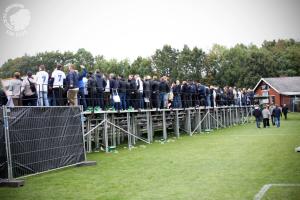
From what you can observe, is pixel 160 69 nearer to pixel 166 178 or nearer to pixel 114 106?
pixel 114 106

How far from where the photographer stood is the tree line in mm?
86562

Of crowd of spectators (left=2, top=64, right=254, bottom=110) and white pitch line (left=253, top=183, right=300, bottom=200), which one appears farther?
crowd of spectators (left=2, top=64, right=254, bottom=110)

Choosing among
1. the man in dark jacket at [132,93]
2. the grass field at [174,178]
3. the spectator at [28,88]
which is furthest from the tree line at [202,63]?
the grass field at [174,178]

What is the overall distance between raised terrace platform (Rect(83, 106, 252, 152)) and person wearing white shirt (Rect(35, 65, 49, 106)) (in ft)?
8.23

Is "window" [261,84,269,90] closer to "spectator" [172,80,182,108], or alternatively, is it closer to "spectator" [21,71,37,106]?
"spectator" [172,80,182,108]

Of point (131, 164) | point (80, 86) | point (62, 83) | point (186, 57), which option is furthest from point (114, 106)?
point (186, 57)

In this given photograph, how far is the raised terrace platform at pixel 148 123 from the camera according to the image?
20853mm

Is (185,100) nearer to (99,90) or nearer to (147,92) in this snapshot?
(147,92)

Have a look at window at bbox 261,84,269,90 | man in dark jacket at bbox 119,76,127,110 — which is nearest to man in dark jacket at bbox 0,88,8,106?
man in dark jacket at bbox 119,76,127,110

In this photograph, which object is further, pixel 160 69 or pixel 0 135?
pixel 160 69

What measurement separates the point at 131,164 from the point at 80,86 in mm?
5396

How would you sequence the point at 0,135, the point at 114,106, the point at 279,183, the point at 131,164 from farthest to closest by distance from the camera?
the point at 114,106, the point at 131,164, the point at 0,135, the point at 279,183

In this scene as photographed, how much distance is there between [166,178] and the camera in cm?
1112

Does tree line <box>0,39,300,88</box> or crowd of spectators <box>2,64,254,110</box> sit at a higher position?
tree line <box>0,39,300,88</box>
